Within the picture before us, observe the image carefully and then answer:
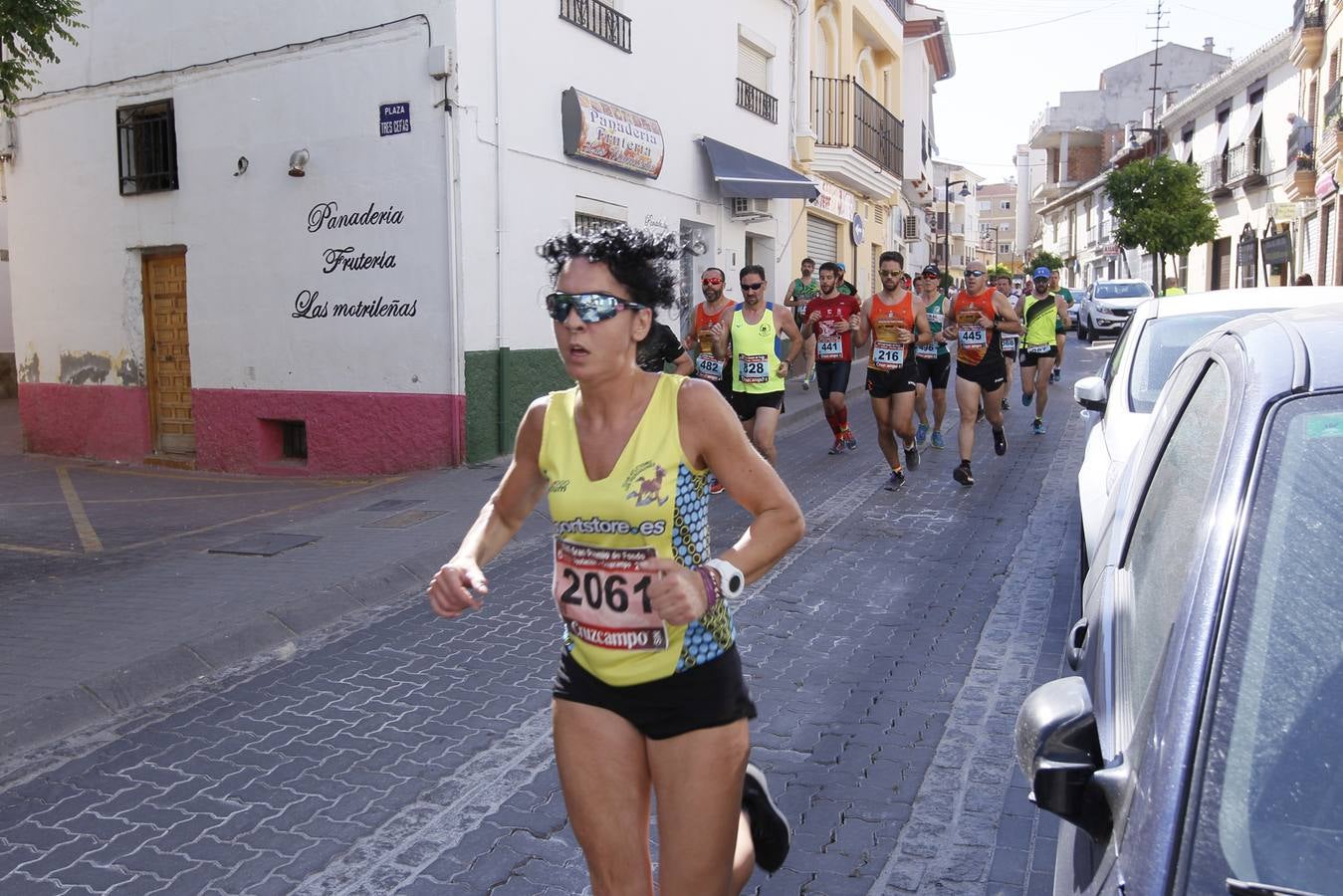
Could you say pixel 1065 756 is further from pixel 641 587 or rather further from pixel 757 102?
pixel 757 102

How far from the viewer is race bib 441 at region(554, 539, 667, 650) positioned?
2.47m

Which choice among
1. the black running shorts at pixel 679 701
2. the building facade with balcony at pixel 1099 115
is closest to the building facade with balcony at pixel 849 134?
the black running shorts at pixel 679 701

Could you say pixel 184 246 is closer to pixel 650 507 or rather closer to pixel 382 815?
pixel 382 815

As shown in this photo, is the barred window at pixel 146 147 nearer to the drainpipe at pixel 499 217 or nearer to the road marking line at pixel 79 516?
the road marking line at pixel 79 516

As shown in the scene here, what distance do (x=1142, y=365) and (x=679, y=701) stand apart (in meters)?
4.71

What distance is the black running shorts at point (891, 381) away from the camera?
979cm

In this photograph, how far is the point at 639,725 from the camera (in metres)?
2.46

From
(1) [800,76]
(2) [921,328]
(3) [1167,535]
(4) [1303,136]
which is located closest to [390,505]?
(2) [921,328]

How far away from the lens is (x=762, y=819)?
262 centimetres

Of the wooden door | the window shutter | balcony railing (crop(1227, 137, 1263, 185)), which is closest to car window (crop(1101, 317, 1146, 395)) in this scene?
the wooden door

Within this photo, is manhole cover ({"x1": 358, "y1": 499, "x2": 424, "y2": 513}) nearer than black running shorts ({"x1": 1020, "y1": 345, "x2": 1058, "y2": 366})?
Yes

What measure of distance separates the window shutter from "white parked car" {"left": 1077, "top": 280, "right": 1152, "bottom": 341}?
1663 centimetres

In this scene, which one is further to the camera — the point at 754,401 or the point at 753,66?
the point at 753,66

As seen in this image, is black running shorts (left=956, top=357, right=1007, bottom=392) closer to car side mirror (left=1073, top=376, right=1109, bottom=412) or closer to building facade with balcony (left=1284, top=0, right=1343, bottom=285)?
car side mirror (left=1073, top=376, right=1109, bottom=412)
